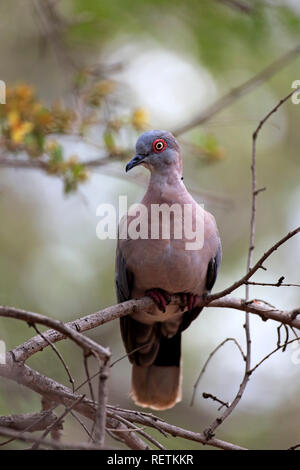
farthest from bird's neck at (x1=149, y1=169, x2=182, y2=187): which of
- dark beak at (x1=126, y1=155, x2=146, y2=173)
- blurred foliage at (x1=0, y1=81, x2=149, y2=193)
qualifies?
blurred foliage at (x1=0, y1=81, x2=149, y2=193)

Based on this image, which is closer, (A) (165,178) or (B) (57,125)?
(A) (165,178)

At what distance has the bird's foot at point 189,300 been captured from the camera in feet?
14.3

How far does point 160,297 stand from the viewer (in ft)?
14.1

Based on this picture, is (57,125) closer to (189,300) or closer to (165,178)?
(165,178)

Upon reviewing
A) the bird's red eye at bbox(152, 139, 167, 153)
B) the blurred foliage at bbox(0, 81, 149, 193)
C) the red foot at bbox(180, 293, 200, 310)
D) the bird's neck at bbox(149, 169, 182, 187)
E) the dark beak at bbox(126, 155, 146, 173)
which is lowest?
the red foot at bbox(180, 293, 200, 310)

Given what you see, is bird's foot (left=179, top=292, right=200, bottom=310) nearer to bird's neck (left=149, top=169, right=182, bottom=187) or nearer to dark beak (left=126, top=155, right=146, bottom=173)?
bird's neck (left=149, top=169, right=182, bottom=187)

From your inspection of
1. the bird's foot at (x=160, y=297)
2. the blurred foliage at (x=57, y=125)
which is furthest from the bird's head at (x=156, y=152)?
the bird's foot at (x=160, y=297)

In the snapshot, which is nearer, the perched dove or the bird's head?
the perched dove

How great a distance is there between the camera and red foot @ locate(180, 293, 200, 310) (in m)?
4.34

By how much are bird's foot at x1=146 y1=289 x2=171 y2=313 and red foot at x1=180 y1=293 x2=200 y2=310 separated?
10 centimetres

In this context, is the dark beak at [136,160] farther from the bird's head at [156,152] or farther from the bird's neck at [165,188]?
the bird's neck at [165,188]

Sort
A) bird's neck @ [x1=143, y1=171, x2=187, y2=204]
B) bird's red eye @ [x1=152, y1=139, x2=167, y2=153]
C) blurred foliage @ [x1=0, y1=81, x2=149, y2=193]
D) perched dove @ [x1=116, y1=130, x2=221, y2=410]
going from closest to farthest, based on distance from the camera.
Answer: perched dove @ [x1=116, y1=130, x2=221, y2=410], bird's neck @ [x1=143, y1=171, x2=187, y2=204], bird's red eye @ [x1=152, y1=139, x2=167, y2=153], blurred foliage @ [x1=0, y1=81, x2=149, y2=193]

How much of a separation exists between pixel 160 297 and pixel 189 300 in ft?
0.67

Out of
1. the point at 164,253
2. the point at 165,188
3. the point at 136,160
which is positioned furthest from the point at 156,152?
the point at 164,253
